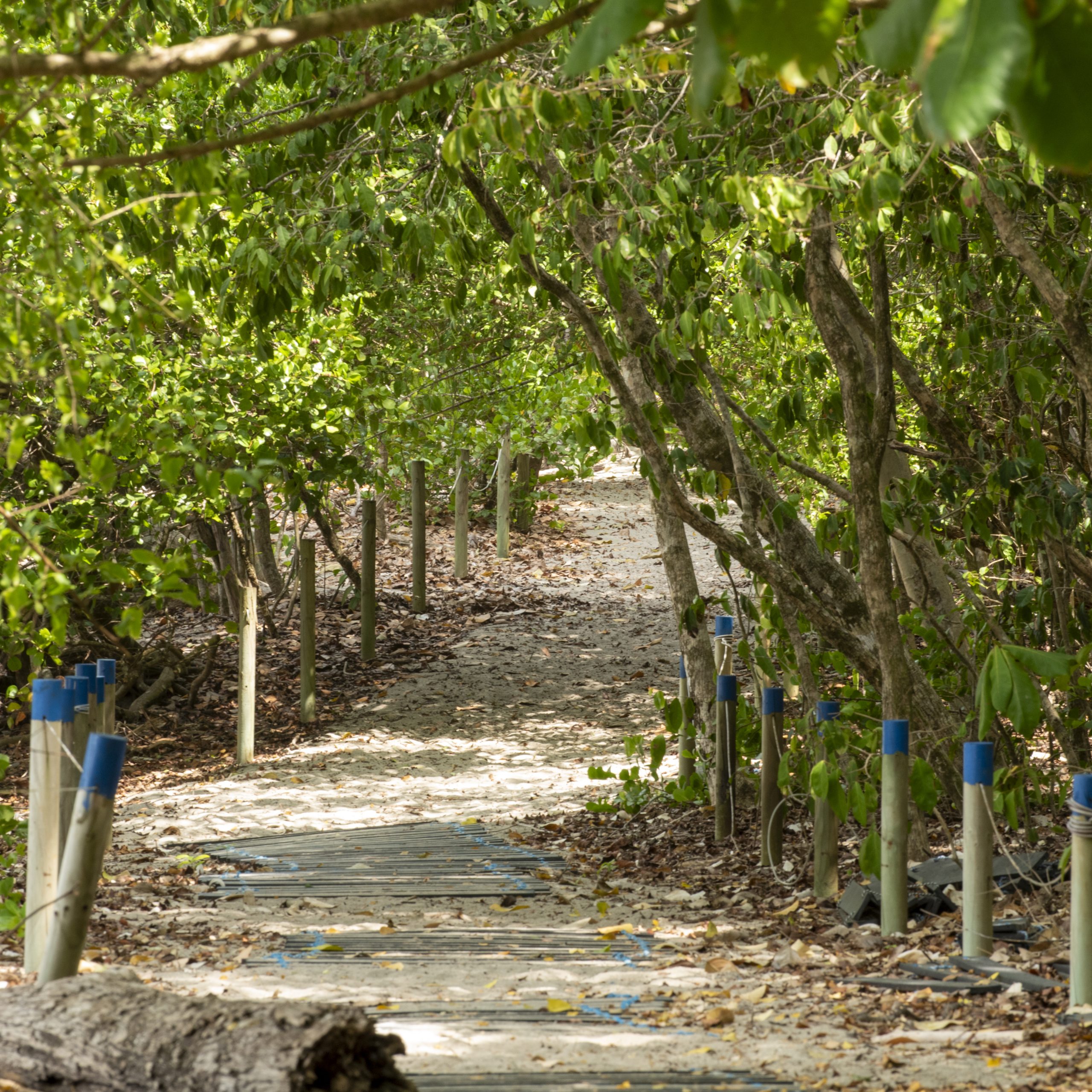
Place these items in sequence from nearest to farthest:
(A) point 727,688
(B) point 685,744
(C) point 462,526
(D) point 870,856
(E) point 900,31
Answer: (E) point 900,31 → (D) point 870,856 → (A) point 727,688 → (B) point 685,744 → (C) point 462,526

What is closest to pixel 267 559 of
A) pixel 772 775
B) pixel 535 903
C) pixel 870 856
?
pixel 535 903

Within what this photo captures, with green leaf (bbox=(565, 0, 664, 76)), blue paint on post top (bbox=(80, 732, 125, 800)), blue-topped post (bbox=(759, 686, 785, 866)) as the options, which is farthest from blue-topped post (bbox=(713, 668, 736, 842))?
green leaf (bbox=(565, 0, 664, 76))

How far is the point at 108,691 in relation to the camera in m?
6.18

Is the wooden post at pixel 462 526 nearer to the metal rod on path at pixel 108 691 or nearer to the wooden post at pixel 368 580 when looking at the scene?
the wooden post at pixel 368 580

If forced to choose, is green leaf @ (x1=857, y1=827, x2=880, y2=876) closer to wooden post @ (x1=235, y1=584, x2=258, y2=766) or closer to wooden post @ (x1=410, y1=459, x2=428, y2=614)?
wooden post @ (x1=235, y1=584, x2=258, y2=766)

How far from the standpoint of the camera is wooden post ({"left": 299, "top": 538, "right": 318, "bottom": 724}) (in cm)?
997

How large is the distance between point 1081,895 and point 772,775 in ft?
7.20

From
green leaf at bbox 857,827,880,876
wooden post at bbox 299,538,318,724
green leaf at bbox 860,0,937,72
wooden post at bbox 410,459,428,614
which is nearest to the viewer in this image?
green leaf at bbox 860,0,937,72

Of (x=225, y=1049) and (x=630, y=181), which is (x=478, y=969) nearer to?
(x=225, y=1049)

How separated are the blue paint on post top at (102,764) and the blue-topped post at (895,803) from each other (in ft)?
8.77

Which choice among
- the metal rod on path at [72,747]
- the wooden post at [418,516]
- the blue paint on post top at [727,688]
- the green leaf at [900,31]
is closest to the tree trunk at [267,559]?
the wooden post at [418,516]

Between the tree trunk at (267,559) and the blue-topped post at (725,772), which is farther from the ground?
the tree trunk at (267,559)

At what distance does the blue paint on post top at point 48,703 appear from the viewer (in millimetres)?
3615

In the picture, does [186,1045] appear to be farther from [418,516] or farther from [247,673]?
[418,516]
